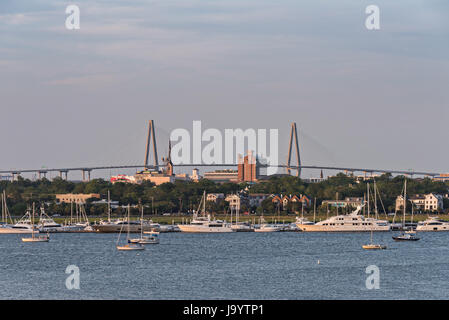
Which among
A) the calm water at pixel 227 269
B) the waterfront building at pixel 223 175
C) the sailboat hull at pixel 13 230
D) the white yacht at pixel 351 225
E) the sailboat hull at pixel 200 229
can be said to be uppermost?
the waterfront building at pixel 223 175

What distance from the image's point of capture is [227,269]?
4288 cm

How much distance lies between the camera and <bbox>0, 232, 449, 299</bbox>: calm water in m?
34.4

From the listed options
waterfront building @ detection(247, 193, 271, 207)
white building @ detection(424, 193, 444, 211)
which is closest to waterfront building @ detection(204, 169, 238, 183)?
waterfront building @ detection(247, 193, 271, 207)

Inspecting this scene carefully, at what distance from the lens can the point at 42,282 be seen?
125 ft

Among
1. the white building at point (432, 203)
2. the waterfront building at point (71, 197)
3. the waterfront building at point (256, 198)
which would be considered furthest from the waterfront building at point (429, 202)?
the waterfront building at point (71, 197)

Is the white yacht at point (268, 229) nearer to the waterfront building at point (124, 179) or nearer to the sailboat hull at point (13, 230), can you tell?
the sailboat hull at point (13, 230)

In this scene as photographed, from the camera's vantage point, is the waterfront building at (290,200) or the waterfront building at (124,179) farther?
the waterfront building at (124,179)

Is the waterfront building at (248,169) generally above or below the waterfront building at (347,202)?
above

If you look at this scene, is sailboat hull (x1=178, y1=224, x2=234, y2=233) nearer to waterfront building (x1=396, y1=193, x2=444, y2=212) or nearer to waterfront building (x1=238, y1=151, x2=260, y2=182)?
waterfront building (x1=396, y1=193, x2=444, y2=212)

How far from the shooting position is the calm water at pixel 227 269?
3441 centimetres

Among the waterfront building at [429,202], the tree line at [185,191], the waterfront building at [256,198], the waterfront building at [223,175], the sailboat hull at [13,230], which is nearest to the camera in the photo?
the sailboat hull at [13,230]
